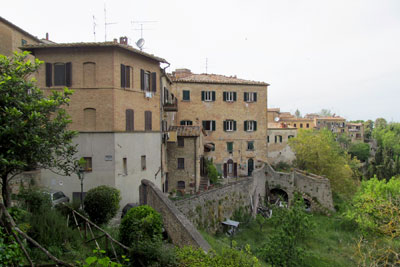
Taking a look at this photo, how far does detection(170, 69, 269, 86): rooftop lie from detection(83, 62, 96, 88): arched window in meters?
16.1

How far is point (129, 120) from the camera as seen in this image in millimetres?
18750

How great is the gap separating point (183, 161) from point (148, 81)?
834cm

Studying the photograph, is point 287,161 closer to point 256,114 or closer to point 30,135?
point 256,114

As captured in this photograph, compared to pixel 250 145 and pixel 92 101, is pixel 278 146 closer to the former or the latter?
pixel 250 145

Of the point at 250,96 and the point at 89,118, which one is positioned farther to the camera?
the point at 250,96

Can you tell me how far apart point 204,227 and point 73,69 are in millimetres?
12577

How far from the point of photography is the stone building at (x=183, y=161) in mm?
25656

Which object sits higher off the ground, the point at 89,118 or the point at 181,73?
the point at 181,73

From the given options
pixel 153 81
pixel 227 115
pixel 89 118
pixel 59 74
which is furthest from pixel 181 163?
pixel 59 74

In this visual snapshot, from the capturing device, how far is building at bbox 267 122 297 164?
4475 centimetres

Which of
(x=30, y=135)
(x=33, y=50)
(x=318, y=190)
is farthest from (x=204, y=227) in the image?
(x=318, y=190)

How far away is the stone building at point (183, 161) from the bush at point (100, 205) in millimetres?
13737

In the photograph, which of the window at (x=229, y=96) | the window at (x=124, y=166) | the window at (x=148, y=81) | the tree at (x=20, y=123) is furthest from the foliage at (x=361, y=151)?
the tree at (x=20, y=123)

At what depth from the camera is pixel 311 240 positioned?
2253 centimetres
